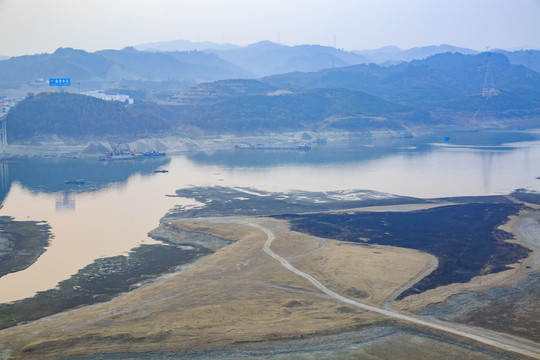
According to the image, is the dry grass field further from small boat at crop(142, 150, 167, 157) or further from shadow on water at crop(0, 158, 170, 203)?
small boat at crop(142, 150, 167, 157)

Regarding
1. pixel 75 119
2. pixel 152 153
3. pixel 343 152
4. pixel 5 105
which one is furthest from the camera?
pixel 5 105

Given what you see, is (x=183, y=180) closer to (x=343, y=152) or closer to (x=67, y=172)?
(x=67, y=172)

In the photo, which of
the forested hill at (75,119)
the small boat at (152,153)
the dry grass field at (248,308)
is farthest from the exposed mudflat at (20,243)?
the forested hill at (75,119)

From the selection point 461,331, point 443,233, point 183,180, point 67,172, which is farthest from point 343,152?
point 461,331

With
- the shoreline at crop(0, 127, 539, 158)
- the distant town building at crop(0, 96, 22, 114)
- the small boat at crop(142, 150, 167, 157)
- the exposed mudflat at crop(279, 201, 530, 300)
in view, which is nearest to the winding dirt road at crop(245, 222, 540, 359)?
the exposed mudflat at crop(279, 201, 530, 300)

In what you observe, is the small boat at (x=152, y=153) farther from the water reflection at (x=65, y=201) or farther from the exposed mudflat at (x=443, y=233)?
the exposed mudflat at (x=443, y=233)
